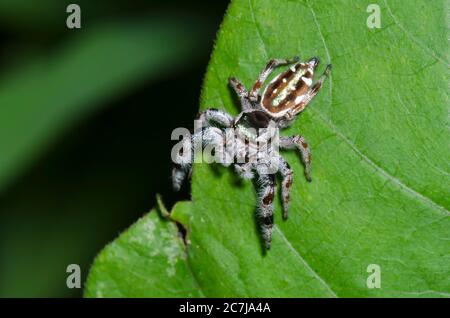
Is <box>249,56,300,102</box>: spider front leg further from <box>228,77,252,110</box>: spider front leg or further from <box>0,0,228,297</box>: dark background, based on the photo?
<box>0,0,228,297</box>: dark background

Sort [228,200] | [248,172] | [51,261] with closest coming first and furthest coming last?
1. [228,200]
2. [248,172]
3. [51,261]

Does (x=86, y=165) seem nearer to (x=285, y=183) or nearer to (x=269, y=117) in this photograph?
(x=269, y=117)

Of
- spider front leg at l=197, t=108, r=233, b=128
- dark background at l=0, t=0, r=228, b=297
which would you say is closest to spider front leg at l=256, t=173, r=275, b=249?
spider front leg at l=197, t=108, r=233, b=128

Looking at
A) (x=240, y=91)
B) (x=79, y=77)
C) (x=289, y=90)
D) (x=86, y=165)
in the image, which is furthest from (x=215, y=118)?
(x=86, y=165)

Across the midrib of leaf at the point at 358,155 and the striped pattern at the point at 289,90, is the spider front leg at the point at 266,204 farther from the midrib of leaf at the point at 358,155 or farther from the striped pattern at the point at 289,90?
the striped pattern at the point at 289,90

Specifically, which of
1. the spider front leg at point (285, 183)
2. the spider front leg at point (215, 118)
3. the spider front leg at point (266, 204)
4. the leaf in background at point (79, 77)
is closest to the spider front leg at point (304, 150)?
the spider front leg at point (285, 183)
